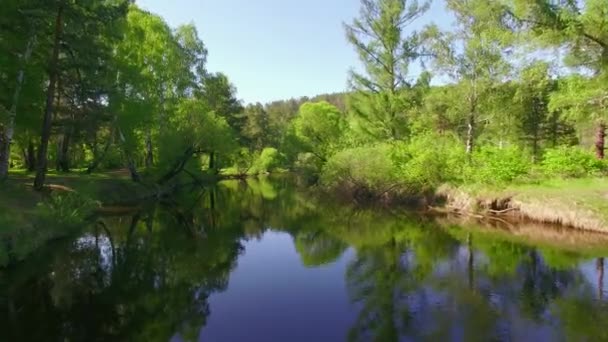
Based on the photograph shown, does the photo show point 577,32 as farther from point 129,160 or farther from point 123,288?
point 129,160

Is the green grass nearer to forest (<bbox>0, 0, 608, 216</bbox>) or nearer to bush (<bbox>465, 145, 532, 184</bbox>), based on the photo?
forest (<bbox>0, 0, 608, 216</bbox>)

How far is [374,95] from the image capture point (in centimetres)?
3400

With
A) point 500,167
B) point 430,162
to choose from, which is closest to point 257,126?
point 430,162

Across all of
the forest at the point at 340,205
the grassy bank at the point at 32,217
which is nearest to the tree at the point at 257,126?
the forest at the point at 340,205

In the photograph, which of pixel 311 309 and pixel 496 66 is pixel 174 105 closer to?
pixel 496 66

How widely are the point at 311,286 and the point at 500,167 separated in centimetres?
1691

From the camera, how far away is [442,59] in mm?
31500

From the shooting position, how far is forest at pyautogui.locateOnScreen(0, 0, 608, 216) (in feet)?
64.1

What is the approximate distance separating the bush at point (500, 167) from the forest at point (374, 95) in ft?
0.27

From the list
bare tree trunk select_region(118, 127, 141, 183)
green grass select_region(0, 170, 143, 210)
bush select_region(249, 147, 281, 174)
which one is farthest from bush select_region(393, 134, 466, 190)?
bush select_region(249, 147, 281, 174)

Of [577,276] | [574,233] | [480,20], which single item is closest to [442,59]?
[480,20]

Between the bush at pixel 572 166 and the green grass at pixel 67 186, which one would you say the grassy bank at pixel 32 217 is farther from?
the bush at pixel 572 166

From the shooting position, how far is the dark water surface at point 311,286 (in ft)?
32.2

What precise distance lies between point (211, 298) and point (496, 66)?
25891mm
